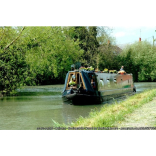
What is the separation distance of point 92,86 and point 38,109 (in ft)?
7.06

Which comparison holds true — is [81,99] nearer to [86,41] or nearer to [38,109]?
[38,109]

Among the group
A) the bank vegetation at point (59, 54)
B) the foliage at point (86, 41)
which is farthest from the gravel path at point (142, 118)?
the foliage at point (86, 41)

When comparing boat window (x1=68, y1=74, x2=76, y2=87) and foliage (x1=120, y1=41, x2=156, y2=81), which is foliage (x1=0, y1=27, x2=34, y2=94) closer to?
boat window (x1=68, y1=74, x2=76, y2=87)

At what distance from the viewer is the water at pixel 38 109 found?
643 cm

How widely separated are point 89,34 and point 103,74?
1.62 meters

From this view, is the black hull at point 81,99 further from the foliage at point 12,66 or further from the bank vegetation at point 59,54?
the foliage at point 12,66

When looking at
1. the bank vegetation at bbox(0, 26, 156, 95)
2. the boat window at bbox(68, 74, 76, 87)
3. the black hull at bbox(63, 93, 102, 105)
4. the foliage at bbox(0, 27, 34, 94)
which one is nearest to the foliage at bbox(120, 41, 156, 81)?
the bank vegetation at bbox(0, 26, 156, 95)

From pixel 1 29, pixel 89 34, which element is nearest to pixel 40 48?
pixel 1 29

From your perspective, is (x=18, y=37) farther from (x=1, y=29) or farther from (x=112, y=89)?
(x=112, y=89)

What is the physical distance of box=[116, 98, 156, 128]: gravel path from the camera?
17.3ft

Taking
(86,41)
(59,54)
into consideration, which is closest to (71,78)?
(59,54)

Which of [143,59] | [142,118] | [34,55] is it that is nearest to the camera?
[142,118]

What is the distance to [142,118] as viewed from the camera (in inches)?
220

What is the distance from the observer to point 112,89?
9.98m
